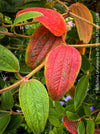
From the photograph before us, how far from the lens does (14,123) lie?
456mm

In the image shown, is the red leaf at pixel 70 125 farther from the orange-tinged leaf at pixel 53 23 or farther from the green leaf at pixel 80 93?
the orange-tinged leaf at pixel 53 23

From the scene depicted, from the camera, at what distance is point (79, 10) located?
385 millimetres

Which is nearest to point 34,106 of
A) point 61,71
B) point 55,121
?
point 61,71

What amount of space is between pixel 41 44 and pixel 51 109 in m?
0.30

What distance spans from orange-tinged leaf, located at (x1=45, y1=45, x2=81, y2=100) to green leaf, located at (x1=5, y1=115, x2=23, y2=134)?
0.82ft

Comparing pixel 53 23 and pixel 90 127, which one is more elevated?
pixel 53 23

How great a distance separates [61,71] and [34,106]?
0.06 m

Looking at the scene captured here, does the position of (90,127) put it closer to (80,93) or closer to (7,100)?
(80,93)

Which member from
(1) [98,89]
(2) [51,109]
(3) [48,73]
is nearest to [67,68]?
(3) [48,73]

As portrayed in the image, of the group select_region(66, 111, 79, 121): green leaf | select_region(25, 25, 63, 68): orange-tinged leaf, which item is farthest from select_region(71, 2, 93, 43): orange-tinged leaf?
select_region(66, 111, 79, 121): green leaf

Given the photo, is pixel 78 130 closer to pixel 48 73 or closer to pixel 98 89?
pixel 48 73

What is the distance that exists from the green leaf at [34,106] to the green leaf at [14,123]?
0.23 meters

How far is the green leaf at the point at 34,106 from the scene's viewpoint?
0.23 meters

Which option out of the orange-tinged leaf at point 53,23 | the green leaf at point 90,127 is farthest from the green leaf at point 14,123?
the orange-tinged leaf at point 53,23
